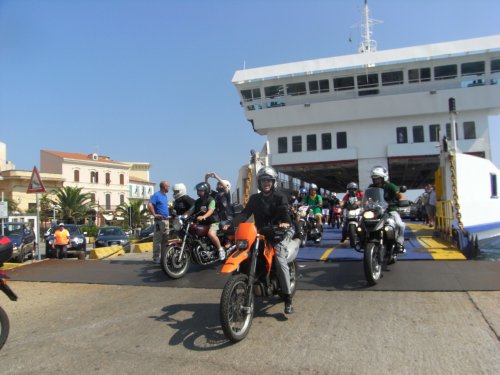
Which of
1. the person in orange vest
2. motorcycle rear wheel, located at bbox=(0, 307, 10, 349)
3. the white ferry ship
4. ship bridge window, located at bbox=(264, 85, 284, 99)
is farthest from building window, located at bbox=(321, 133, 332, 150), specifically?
motorcycle rear wheel, located at bbox=(0, 307, 10, 349)

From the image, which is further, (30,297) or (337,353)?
(30,297)

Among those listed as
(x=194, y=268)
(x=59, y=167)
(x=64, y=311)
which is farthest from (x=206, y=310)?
(x=59, y=167)

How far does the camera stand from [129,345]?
14.1 feet

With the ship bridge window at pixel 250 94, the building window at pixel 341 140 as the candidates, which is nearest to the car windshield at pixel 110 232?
the ship bridge window at pixel 250 94

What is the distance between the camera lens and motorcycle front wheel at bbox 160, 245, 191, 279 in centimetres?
723

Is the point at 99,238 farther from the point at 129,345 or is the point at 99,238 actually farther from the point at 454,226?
the point at 129,345

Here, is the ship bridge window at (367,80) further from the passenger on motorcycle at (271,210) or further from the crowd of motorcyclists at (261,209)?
the passenger on motorcycle at (271,210)

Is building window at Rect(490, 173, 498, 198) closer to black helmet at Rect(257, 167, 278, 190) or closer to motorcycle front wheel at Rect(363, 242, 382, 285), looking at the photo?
motorcycle front wheel at Rect(363, 242, 382, 285)

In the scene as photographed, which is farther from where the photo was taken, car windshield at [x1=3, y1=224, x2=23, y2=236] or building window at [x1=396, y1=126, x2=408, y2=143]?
building window at [x1=396, y1=126, x2=408, y2=143]

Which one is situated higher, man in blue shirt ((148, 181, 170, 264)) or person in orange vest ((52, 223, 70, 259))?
man in blue shirt ((148, 181, 170, 264))

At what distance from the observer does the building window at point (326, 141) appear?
25.8 m

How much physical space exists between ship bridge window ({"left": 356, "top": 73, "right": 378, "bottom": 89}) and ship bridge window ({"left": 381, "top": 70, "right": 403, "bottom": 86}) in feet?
1.45

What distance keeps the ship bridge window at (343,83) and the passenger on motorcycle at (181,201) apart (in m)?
18.9

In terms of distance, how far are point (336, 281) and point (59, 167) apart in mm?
65858
